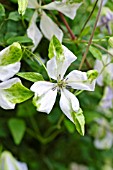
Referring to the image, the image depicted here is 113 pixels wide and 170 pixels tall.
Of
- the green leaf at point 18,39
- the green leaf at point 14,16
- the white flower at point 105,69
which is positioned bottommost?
the white flower at point 105,69

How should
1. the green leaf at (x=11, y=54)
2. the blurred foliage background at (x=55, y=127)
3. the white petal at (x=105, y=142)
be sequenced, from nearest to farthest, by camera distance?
1. the green leaf at (x=11, y=54)
2. the blurred foliage background at (x=55, y=127)
3. the white petal at (x=105, y=142)

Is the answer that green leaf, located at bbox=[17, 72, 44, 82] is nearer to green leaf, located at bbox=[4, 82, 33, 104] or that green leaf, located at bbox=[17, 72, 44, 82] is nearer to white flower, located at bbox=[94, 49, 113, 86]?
green leaf, located at bbox=[4, 82, 33, 104]

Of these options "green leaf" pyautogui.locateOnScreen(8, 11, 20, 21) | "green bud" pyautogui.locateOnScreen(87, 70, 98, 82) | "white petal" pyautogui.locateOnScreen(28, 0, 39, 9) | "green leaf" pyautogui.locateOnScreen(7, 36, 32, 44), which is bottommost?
"green bud" pyautogui.locateOnScreen(87, 70, 98, 82)

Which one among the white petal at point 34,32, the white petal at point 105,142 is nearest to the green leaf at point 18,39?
the white petal at point 34,32

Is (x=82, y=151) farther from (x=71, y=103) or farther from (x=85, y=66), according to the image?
(x=71, y=103)

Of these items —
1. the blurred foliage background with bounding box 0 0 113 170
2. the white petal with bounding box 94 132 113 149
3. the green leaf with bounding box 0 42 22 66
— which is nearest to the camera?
the green leaf with bounding box 0 42 22 66

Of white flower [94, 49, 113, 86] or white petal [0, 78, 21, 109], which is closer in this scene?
white petal [0, 78, 21, 109]

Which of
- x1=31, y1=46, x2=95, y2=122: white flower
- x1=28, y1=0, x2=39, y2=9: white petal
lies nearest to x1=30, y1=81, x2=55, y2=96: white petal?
x1=31, y1=46, x2=95, y2=122: white flower

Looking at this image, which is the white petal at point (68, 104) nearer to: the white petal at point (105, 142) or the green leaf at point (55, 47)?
the green leaf at point (55, 47)

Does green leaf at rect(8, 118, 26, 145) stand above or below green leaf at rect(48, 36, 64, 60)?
below
